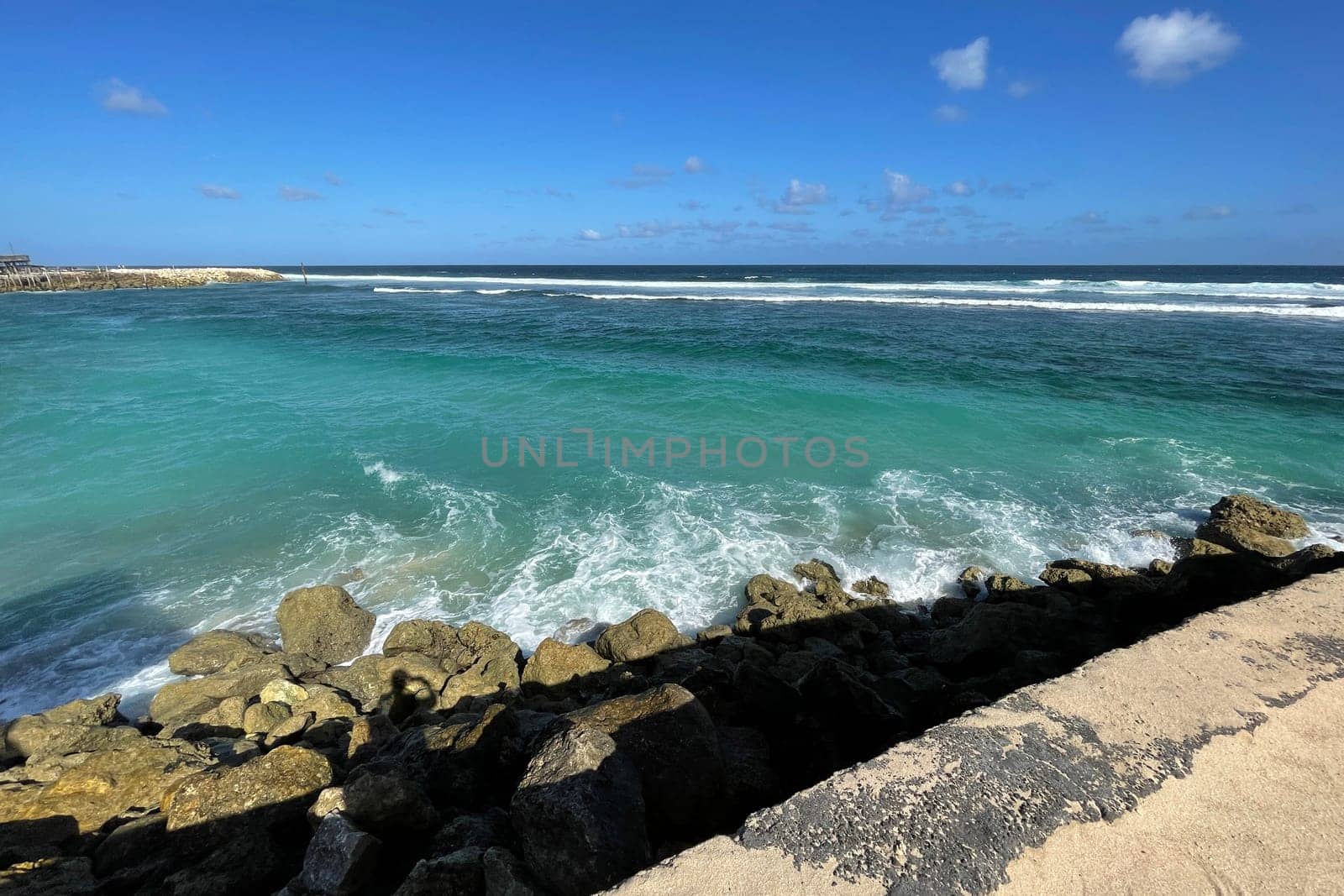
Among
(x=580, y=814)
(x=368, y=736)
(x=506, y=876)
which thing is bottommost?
(x=368, y=736)

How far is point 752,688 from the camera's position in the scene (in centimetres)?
521

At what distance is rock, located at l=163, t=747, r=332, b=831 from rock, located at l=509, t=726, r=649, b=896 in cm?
225

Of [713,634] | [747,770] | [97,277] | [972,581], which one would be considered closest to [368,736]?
[747,770]

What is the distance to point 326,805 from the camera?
13.2 feet

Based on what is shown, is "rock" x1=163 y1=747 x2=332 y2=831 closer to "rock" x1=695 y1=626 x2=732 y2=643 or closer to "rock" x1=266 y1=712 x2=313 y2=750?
"rock" x1=266 y1=712 x2=313 y2=750

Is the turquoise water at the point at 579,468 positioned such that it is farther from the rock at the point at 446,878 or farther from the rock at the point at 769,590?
the rock at the point at 446,878

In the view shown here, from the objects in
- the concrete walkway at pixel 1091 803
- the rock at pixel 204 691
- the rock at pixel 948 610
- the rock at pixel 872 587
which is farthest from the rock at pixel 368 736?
the rock at pixel 948 610

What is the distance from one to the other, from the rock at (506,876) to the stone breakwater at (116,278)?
90.7 m

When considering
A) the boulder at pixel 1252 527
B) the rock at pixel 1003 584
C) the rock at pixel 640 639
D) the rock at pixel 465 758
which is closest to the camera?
the rock at pixel 465 758

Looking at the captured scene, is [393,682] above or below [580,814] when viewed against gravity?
below

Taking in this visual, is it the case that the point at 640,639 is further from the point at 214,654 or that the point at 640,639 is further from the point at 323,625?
the point at 214,654

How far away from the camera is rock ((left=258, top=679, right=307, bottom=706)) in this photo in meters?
6.66

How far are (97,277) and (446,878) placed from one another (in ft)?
313

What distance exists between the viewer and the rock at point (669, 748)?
383cm
